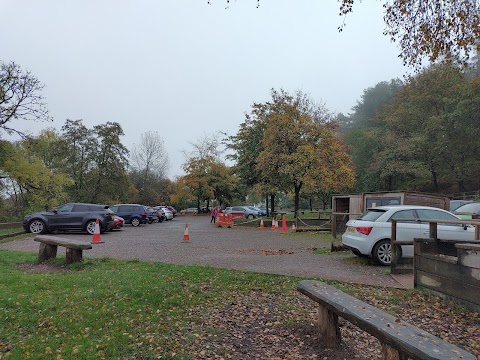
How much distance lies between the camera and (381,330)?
350cm

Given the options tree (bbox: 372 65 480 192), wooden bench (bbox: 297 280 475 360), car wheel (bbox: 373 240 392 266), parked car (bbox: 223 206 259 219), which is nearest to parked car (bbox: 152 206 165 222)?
parked car (bbox: 223 206 259 219)

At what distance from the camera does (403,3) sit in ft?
22.8

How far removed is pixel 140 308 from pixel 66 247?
15.7 ft

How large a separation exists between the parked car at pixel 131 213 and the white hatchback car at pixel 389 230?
2073cm

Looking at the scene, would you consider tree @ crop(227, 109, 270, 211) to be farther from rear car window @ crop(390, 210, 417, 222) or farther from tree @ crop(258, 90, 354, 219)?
rear car window @ crop(390, 210, 417, 222)

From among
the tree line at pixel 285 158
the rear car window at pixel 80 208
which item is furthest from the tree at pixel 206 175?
the rear car window at pixel 80 208

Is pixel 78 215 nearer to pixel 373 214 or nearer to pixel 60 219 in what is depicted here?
pixel 60 219

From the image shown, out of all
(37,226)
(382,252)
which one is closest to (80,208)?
(37,226)

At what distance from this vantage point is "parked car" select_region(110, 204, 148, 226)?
28.0 metres

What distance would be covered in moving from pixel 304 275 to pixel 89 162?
39.4 metres

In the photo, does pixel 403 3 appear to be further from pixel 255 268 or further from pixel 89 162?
pixel 89 162

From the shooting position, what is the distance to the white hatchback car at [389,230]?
9664 millimetres

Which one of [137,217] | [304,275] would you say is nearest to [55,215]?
[137,217]

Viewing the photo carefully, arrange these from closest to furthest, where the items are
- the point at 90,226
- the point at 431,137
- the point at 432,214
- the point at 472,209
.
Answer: the point at 432,214 < the point at 472,209 < the point at 90,226 < the point at 431,137
